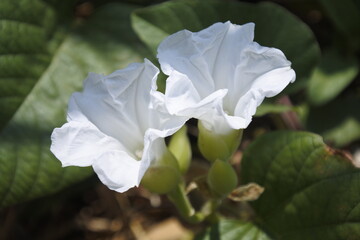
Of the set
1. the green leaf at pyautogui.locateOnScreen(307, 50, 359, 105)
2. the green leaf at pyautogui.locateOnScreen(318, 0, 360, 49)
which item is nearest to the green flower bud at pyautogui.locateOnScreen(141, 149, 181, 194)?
the green leaf at pyautogui.locateOnScreen(307, 50, 359, 105)

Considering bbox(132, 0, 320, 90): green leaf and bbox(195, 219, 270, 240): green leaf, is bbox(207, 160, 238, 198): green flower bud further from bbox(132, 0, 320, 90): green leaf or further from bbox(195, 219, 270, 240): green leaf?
bbox(132, 0, 320, 90): green leaf

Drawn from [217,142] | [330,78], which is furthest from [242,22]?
[217,142]

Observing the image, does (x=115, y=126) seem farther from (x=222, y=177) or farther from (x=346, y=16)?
(x=346, y=16)

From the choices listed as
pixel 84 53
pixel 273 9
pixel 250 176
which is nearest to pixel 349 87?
pixel 273 9

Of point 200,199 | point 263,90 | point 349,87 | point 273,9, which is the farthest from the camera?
point 349,87

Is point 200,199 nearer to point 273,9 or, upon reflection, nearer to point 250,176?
point 250,176
